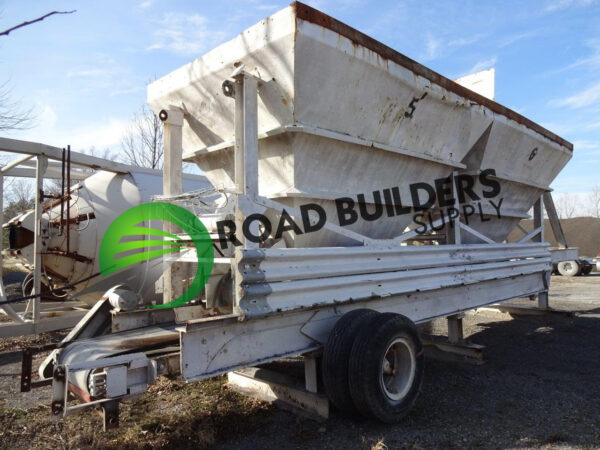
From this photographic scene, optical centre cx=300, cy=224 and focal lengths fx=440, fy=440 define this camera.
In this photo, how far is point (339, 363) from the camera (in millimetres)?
3232

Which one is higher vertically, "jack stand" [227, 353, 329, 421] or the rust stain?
the rust stain

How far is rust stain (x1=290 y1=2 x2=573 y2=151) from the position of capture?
10.5 ft

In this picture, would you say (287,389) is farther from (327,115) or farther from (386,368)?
(327,115)

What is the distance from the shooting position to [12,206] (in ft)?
79.3

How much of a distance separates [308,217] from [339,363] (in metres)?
1.24

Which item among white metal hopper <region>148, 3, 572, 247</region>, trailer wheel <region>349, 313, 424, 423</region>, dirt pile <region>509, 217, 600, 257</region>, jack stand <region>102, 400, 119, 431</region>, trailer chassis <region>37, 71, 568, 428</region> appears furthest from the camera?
dirt pile <region>509, 217, 600, 257</region>

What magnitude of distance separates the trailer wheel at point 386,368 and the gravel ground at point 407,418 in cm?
20

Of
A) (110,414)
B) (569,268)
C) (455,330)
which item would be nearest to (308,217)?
(110,414)

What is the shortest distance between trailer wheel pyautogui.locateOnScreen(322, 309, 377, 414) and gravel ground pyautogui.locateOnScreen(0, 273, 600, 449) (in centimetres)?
26

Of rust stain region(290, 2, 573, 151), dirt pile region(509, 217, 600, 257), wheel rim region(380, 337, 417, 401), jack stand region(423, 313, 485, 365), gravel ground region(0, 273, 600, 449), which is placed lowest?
gravel ground region(0, 273, 600, 449)

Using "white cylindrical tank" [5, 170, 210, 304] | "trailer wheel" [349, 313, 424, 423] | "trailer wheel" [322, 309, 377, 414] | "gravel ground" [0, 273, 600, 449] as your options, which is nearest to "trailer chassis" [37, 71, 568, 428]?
"trailer wheel" [322, 309, 377, 414]

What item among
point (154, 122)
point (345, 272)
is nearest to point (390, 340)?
point (345, 272)

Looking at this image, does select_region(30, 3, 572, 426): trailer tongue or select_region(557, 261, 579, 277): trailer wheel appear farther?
select_region(557, 261, 579, 277): trailer wheel

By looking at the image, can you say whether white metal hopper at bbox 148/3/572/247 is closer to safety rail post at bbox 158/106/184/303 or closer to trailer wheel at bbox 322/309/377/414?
safety rail post at bbox 158/106/184/303
